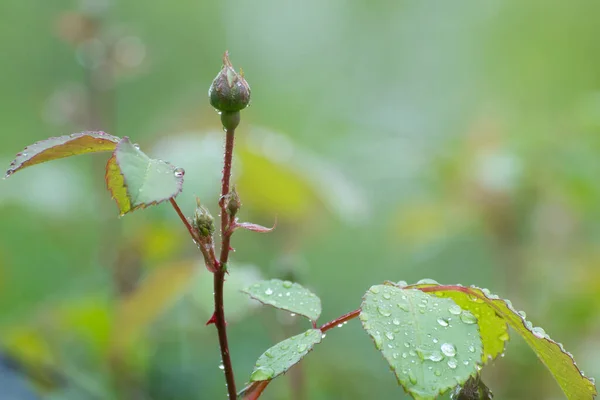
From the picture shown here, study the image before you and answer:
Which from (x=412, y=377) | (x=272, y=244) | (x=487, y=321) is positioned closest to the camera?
(x=412, y=377)

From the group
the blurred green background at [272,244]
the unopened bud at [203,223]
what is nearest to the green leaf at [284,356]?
the unopened bud at [203,223]

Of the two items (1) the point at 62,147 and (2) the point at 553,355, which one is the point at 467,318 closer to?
(2) the point at 553,355

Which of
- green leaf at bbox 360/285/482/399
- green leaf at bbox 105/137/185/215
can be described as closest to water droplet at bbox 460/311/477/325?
green leaf at bbox 360/285/482/399

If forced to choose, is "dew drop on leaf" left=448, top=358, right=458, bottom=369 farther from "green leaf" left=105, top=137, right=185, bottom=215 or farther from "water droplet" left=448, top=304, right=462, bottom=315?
"green leaf" left=105, top=137, right=185, bottom=215

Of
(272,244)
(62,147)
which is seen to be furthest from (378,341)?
(272,244)

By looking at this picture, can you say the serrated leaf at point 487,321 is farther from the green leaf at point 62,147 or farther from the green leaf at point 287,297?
the green leaf at point 62,147

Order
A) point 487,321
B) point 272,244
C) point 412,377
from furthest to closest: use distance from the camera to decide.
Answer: point 272,244 → point 487,321 → point 412,377
